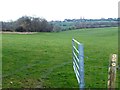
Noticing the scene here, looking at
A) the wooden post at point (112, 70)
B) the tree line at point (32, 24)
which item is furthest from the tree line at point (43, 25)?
the wooden post at point (112, 70)

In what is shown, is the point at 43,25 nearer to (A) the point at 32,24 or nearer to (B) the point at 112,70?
(A) the point at 32,24

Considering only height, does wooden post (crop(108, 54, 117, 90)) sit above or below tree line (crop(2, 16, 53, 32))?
below

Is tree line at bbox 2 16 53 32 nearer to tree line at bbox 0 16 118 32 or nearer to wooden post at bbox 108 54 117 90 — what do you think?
tree line at bbox 0 16 118 32

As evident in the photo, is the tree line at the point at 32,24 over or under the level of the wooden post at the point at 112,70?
over

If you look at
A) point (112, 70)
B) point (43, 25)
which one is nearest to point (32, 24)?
point (43, 25)

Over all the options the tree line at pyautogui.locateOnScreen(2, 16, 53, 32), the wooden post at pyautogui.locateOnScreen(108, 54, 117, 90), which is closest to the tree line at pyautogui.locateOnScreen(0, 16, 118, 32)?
the tree line at pyautogui.locateOnScreen(2, 16, 53, 32)

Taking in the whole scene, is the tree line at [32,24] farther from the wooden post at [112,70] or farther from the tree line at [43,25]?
the wooden post at [112,70]

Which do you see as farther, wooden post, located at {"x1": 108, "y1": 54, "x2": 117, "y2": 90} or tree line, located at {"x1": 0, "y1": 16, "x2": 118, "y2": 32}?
tree line, located at {"x1": 0, "y1": 16, "x2": 118, "y2": 32}

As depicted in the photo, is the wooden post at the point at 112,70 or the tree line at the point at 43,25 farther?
the tree line at the point at 43,25

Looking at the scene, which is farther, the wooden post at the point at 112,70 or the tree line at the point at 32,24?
the tree line at the point at 32,24

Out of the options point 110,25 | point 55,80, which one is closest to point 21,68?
point 55,80

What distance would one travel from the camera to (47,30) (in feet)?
181

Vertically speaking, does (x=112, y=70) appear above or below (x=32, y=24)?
below

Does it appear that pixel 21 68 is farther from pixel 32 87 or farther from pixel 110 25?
pixel 110 25
